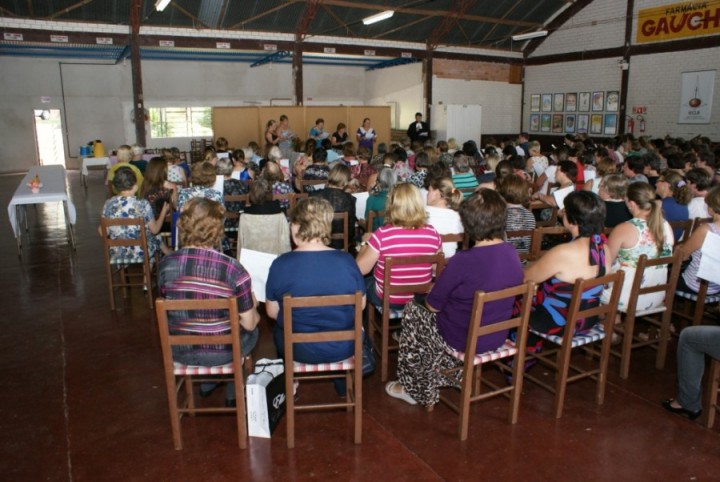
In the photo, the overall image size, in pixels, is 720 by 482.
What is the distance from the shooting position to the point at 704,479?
8.36ft

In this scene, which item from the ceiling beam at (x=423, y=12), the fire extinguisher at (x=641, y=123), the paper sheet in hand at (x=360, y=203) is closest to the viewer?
the paper sheet in hand at (x=360, y=203)

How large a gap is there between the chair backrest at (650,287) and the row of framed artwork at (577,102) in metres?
12.4

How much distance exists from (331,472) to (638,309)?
220cm

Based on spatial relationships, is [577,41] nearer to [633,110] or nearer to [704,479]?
[633,110]

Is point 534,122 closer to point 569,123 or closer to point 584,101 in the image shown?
point 569,123

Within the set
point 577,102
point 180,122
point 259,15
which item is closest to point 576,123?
point 577,102

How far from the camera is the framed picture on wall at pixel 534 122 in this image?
16.7 meters

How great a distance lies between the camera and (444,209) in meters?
4.33

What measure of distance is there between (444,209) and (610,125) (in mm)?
12123

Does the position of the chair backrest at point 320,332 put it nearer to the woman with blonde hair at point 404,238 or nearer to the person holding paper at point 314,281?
the person holding paper at point 314,281

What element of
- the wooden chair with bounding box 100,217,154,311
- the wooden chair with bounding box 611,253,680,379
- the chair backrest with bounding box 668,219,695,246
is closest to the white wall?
the chair backrest with bounding box 668,219,695,246

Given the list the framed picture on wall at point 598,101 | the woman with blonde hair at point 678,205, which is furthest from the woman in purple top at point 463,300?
the framed picture on wall at point 598,101

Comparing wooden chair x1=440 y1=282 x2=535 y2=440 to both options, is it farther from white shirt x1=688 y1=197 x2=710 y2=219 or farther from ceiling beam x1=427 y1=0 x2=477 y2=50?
ceiling beam x1=427 y1=0 x2=477 y2=50

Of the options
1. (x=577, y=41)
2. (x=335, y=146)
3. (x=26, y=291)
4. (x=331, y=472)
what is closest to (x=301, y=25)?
(x=335, y=146)
